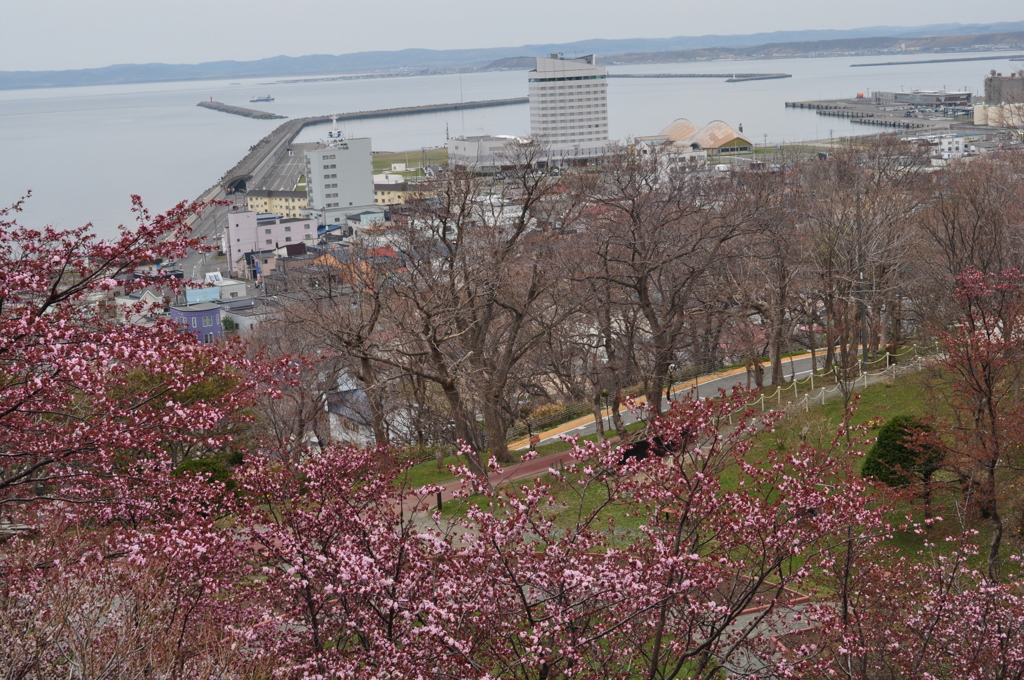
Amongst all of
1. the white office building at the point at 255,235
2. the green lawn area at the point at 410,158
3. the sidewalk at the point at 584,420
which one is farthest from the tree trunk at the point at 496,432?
the green lawn area at the point at 410,158

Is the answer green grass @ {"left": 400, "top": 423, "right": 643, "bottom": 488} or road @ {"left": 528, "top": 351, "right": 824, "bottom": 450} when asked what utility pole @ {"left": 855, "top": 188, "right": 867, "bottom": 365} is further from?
green grass @ {"left": 400, "top": 423, "right": 643, "bottom": 488}

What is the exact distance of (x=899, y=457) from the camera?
37.6ft

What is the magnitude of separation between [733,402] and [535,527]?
216 cm

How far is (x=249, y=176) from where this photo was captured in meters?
119

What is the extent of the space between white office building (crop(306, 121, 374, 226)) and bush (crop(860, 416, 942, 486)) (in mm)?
97569

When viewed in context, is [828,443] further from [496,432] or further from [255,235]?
[255,235]

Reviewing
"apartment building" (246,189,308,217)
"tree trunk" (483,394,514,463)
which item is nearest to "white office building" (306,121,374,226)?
"apartment building" (246,189,308,217)

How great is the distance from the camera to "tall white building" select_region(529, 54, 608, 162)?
162375 mm

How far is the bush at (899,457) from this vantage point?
11.0 metres

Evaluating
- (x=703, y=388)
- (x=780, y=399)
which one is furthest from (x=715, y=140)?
(x=780, y=399)

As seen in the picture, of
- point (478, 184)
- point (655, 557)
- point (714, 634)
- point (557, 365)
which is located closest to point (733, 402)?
point (655, 557)

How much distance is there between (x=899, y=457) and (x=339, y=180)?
337 ft

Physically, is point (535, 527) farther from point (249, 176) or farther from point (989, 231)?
point (249, 176)

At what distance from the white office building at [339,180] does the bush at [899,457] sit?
97.6 meters
